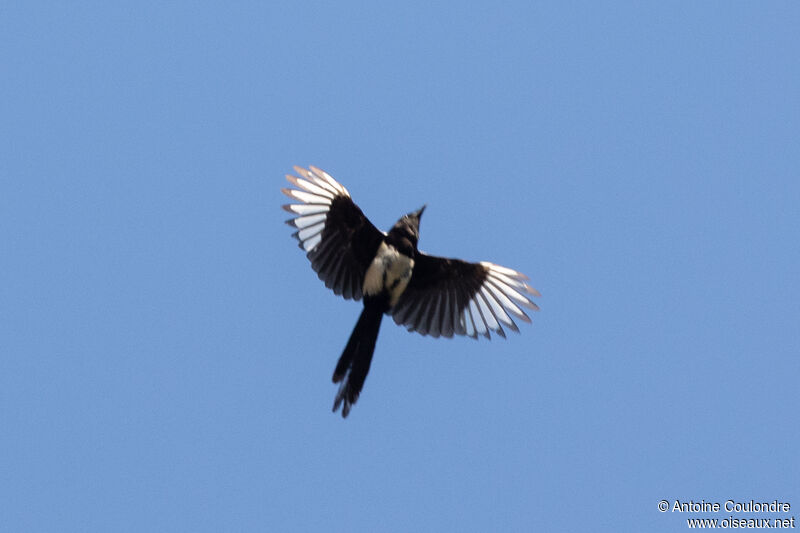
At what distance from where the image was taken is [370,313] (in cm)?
1088

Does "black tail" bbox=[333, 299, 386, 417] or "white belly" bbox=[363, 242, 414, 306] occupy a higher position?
"white belly" bbox=[363, 242, 414, 306]

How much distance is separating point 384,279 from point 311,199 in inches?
43.9

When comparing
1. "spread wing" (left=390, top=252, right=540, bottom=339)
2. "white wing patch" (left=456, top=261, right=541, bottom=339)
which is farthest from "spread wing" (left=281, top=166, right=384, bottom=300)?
"white wing patch" (left=456, top=261, right=541, bottom=339)

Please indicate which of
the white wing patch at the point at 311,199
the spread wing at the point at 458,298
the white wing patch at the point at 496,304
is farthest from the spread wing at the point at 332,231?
the white wing patch at the point at 496,304

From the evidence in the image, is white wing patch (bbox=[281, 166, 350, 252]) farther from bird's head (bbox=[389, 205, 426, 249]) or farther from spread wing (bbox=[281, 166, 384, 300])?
bird's head (bbox=[389, 205, 426, 249])

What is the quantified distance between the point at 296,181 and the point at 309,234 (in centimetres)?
56

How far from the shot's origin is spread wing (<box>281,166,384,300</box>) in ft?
35.4

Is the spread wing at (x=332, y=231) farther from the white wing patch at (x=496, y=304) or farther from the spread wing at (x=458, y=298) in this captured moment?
the white wing patch at (x=496, y=304)

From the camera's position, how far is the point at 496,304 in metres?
11.2

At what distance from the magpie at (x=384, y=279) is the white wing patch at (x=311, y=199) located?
0.01m

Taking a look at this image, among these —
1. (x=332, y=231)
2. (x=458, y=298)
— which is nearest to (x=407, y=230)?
(x=332, y=231)

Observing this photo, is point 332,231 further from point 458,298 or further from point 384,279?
point 458,298

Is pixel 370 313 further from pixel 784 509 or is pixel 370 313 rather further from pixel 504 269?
pixel 784 509

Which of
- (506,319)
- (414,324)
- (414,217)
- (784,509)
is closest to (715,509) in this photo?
(784,509)
